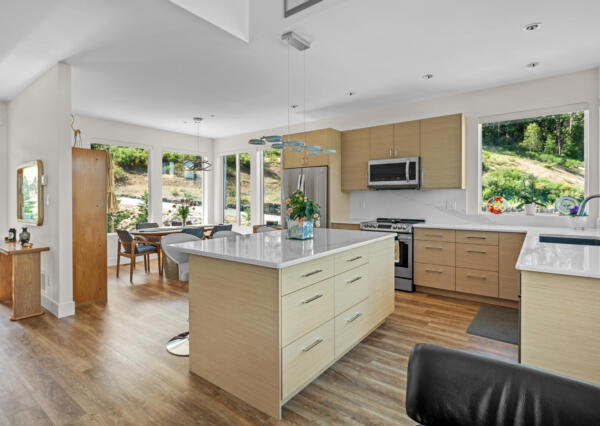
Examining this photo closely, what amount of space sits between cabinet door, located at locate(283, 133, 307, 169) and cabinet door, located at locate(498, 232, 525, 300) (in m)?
2.97

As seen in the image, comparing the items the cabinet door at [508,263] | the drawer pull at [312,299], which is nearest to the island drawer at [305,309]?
the drawer pull at [312,299]

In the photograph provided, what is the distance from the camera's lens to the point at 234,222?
7273mm

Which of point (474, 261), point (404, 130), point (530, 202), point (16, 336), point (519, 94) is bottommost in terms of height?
point (16, 336)

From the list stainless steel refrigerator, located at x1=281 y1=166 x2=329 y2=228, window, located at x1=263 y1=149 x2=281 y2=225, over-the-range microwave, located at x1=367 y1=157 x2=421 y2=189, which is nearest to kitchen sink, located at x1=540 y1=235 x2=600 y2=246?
over-the-range microwave, located at x1=367 y1=157 x2=421 y2=189

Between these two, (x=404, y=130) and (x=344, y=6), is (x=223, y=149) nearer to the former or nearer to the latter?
(x=404, y=130)

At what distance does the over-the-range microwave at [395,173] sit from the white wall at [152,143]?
422 centimetres

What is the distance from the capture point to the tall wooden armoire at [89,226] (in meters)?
3.61

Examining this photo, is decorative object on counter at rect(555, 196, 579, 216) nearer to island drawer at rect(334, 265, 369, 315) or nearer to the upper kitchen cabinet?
island drawer at rect(334, 265, 369, 315)

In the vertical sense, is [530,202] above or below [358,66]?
below

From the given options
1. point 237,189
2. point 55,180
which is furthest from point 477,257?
point 237,189

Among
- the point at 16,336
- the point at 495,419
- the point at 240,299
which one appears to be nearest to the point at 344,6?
the point at 240,299

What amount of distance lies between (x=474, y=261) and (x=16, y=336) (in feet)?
15.2

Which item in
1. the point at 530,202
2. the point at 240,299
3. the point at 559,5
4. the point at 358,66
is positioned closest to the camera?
the point at 240,299

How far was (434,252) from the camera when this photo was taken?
13.1ft
